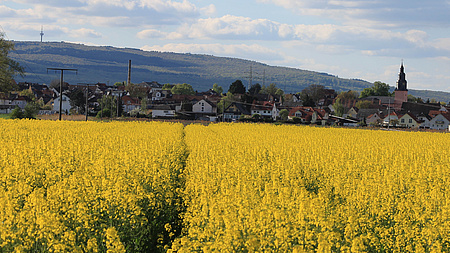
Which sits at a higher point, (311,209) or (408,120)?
(311,209)

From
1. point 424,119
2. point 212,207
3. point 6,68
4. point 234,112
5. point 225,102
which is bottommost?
point 234,112

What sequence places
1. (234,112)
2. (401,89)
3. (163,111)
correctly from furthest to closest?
1. (401,89)
2. (163,111)
3. (234,112)

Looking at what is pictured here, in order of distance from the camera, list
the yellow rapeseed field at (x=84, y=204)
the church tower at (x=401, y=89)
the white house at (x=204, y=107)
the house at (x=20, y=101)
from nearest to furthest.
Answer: the yellow rapeseed field at (x=84, y=204), the white house at (x=204, y=107), the house at (x=20, y=101), the church tower at (x=401, y=89)

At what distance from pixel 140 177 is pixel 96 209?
2472mm

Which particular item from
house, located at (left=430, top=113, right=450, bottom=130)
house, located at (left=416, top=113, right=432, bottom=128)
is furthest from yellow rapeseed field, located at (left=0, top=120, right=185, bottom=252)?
house, located at (left=430, top=113, right=450, bottom=130)

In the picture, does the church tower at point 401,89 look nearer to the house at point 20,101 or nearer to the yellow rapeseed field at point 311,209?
the house at point 20,101

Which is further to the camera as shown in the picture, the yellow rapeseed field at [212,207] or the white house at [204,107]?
the white house at [204,107]

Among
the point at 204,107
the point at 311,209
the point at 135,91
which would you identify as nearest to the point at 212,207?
the point at 311,209

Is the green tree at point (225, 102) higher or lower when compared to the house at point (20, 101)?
higher

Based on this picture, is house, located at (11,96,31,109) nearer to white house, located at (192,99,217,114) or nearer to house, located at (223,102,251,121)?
white house, located at (192,99,217,114)

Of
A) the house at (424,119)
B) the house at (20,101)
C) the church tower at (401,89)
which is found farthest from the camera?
the church tower at (401,89)

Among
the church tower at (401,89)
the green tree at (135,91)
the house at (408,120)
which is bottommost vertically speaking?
the house at (408,120)

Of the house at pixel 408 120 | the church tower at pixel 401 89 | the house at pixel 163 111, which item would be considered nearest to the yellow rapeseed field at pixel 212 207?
the house at pixel 408 120

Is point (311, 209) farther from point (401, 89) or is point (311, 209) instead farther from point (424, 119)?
point (401, 89)
